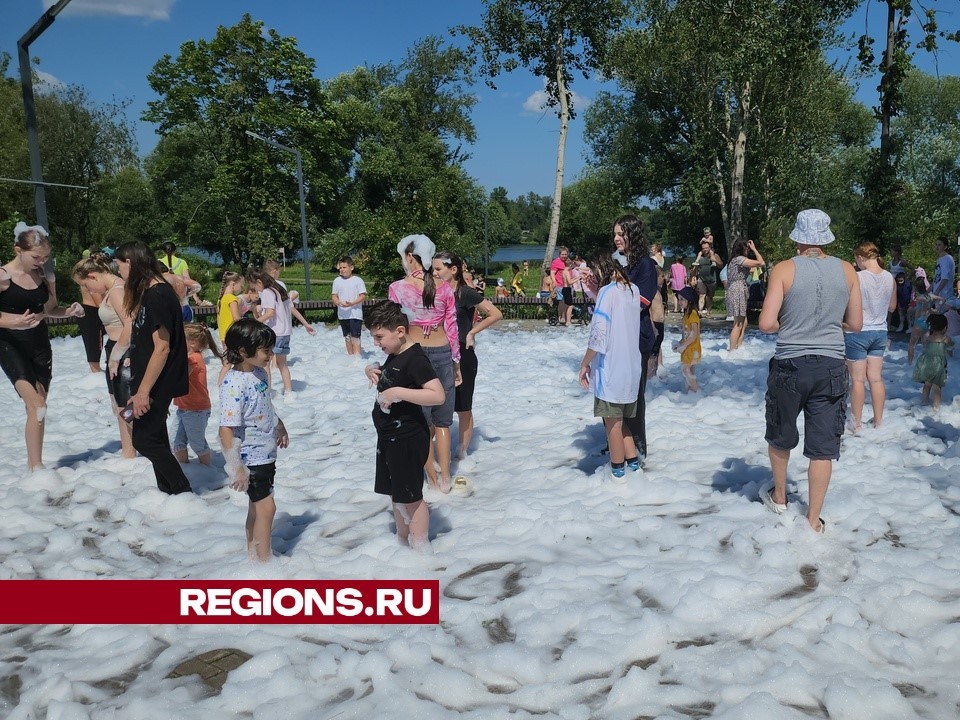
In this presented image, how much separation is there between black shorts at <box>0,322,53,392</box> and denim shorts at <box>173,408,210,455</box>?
121 centimetres

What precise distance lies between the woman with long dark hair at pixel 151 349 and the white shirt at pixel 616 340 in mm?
3399

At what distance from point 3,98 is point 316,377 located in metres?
32.2

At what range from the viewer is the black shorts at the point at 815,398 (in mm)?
4832

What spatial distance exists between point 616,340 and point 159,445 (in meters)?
3.84

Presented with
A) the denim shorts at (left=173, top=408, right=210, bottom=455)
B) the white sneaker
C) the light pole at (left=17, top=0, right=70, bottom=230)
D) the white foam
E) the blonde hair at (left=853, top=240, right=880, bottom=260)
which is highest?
the light pole at (left=17, top=0, right=70, bottom=230)

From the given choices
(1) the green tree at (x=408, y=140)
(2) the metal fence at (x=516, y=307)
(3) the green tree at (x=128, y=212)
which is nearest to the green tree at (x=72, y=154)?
(3) the green tree at (x=128, y=212)

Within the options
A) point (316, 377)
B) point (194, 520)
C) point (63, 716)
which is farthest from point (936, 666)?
point (316, 377)

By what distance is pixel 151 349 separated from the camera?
19.0ft

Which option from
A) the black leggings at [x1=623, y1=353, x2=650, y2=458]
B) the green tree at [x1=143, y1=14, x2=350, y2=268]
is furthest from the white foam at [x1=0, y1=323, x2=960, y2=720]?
the green tree at [x1=143, y1=14, x2=350, y2=268]

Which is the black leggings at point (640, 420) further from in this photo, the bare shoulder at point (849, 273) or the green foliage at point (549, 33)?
the green foliage at point (549, 33)

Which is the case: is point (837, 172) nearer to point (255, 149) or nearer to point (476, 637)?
point (255, 149)

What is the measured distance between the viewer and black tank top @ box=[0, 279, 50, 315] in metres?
6.26

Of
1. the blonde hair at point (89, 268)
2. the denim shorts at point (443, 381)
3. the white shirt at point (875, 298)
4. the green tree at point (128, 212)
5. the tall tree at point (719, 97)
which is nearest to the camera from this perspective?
the denim shorts at point (443, 381)

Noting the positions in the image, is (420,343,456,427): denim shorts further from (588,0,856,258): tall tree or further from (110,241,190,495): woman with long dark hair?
(588,0,856,258): tall tree
